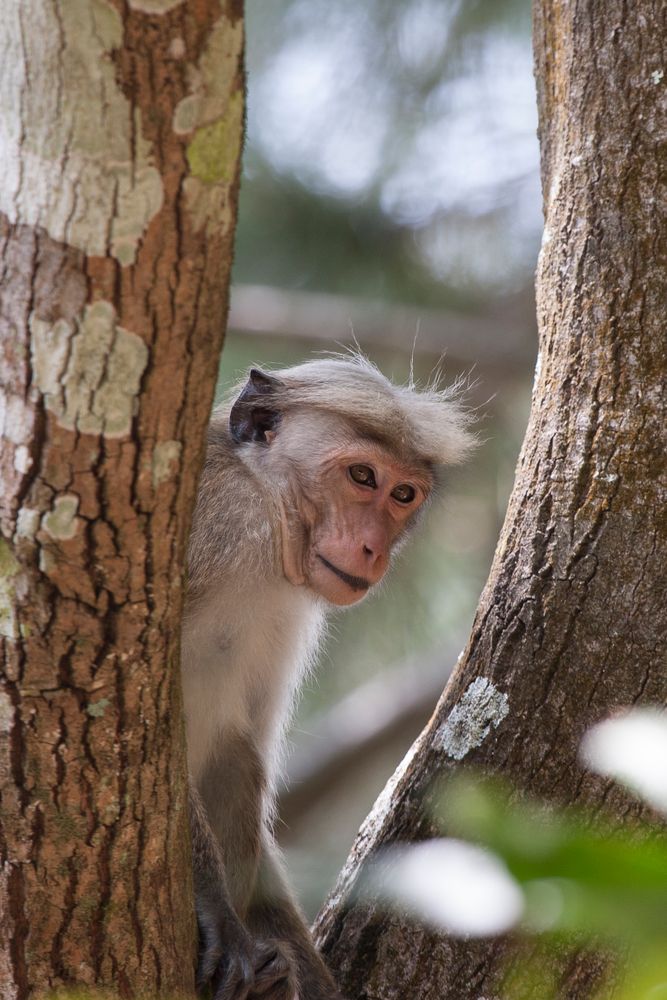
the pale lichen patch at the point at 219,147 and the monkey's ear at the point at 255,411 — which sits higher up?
the pale lichen patch at the point at 219,147

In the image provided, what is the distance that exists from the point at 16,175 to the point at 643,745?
126 centimetres

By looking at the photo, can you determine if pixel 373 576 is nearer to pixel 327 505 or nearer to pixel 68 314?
pixel 327 505

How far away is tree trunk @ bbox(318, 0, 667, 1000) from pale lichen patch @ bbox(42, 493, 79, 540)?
1.70m

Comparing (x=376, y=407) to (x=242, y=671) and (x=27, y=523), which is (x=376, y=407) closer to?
(x=242, y=671)

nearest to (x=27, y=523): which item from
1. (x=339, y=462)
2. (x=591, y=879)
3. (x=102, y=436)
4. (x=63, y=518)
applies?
(x=63, y=518)

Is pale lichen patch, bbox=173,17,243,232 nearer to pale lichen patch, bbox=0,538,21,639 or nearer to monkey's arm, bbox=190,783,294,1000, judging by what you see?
pale lichen patch, bbox=0,538,21,639

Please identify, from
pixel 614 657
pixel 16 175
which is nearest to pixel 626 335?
pixel 614 657

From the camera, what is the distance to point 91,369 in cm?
185

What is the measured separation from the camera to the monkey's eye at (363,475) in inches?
158

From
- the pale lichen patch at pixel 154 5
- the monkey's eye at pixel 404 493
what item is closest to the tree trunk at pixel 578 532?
the monkey's eye at pixel 404 493

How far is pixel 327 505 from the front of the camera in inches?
155

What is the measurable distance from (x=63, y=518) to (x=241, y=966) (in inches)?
68.9

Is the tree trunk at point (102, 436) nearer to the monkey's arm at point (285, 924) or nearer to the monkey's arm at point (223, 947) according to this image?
the monkey's arm at point (223, 947)

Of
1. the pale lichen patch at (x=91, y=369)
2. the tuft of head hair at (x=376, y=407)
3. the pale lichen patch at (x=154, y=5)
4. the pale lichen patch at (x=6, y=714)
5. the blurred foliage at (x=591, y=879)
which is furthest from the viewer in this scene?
the tuft of head hair at (x=376, y=407)
